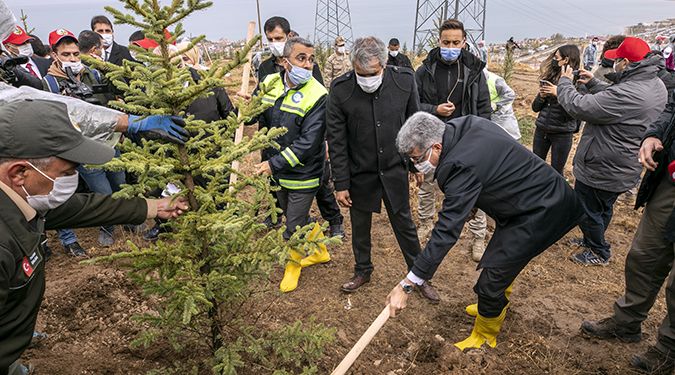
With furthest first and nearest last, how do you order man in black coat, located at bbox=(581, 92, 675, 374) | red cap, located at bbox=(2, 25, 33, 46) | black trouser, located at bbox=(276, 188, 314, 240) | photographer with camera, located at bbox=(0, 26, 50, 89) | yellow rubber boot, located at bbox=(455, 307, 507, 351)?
red cap, located at bbox=(2, 25, 33, 46) < black trouser, located at bbox=(276, 188, 314, 240) < photographer with camera, located at bbox=(0, 26, 50, 89) < yellow rubber boot, located at bbox=(455, 307, 507, 351) < man in black coat, located at bbox=(581, 92, 675, 374)

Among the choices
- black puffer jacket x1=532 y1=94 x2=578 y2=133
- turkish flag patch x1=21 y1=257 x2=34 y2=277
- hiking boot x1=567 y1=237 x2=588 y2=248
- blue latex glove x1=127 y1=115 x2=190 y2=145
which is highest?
blue latex glove x1=127 y1=115 x2=190 y2=145

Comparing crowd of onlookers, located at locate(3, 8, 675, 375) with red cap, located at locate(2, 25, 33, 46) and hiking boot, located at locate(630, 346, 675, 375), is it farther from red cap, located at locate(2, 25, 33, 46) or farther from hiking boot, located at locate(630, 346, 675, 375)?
red cap, located at locate(2, 25, 33, 46)

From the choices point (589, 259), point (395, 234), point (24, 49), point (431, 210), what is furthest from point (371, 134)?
point (24, 49)

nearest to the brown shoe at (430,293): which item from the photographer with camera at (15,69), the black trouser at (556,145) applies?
the black trouser at (556,145)

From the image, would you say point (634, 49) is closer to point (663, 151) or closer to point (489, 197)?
point (663, 151)

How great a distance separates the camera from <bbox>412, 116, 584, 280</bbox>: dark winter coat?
8.87 feet

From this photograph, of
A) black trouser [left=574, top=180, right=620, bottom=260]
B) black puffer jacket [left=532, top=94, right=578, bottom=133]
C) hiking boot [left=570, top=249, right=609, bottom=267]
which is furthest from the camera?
black puffer jacket [left=532, top=94, right=578, bottom=133]

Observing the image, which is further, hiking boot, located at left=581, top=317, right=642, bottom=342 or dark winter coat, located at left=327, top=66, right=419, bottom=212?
dark winter coat, located at left=327, top=66, right=419, bottom=212

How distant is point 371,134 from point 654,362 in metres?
2.64

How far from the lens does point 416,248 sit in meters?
3.83

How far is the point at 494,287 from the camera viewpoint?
10.3 ft

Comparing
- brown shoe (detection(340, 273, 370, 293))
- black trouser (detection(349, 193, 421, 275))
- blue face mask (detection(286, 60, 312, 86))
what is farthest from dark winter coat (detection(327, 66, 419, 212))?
brown shoe (detection(340, 273, 370, 293))

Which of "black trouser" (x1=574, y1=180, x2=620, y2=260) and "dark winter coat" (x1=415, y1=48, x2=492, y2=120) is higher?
→ "dark winter coat" (x1=415, y1=48, x2=492, y2=120)

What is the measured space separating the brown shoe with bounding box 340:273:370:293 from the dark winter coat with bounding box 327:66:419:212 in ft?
2.64
